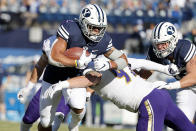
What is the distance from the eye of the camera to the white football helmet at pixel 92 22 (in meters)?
6.10

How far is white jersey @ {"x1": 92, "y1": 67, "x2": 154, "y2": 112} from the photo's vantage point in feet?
17.8

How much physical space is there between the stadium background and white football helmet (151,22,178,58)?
15.7 feet

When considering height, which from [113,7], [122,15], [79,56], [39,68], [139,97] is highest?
[79,56]

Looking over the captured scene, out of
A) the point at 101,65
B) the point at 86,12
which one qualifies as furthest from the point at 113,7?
the point at 101,65

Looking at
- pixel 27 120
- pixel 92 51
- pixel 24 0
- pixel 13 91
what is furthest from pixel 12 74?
pixel 92 51

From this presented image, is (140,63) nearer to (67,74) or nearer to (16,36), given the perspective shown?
(67,74)

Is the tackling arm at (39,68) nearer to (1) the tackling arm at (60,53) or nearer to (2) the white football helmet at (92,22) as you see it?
(1) the tackling arm at (60,53)

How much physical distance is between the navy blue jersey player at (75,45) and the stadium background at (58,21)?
5.02 meters

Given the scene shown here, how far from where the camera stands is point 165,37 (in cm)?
652

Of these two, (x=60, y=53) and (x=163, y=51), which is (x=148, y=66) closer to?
(x=163, y=51)

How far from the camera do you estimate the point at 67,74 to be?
650 centimetres

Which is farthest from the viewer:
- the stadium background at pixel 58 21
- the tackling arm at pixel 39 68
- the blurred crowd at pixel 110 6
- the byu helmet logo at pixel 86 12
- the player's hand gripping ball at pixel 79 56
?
the blurred crowd at pixel 110 6

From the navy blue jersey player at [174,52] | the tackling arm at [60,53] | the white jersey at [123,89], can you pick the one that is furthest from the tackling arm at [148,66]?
the tackling arm at [60,53]

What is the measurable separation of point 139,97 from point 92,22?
1.17 meters
